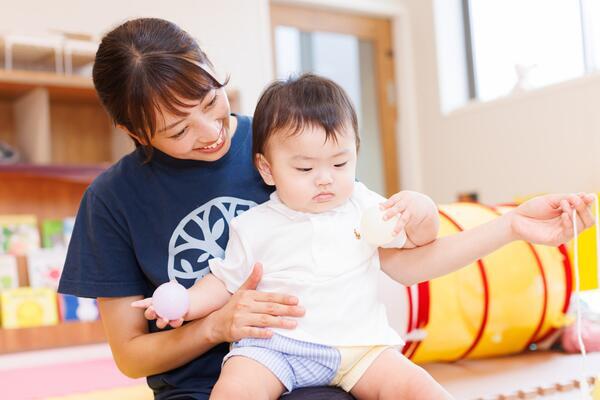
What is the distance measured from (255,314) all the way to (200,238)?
19 centimetres

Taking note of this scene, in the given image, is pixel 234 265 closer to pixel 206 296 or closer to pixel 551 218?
pixel 206 296

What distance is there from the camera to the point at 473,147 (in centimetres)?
406

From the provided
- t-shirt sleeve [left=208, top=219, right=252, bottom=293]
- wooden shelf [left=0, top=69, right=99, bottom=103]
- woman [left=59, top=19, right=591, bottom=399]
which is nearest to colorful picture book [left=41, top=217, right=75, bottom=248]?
wooden shelf [left=0, top=69, right=99, bottom=103]

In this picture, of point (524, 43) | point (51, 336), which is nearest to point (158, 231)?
point (51, 336)

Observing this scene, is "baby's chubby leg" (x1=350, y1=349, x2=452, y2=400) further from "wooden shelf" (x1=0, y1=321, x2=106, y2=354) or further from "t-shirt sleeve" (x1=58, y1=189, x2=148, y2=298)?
"wooden shelf" (x1=0, y1=321, x2=106, y2=354)

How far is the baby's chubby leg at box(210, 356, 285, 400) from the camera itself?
0.91m

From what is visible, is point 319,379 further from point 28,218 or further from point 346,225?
point 28,218

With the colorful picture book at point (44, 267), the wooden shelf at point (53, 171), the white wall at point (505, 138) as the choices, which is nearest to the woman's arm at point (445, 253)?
the wooden shelf at point (53, 171)

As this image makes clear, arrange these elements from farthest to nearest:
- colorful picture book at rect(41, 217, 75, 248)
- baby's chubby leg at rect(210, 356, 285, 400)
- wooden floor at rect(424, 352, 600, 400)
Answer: colorful picture book at rect(41, 217, 75, 248) < wooden floor at rect(424, 352, 600, 400) < baby's chubby leg at rect(210, 356, 285, 400)

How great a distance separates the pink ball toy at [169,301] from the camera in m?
0.94

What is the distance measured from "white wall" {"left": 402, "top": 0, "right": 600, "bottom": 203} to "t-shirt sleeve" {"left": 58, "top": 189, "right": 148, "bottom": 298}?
2.77 m

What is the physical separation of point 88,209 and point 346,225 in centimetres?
40

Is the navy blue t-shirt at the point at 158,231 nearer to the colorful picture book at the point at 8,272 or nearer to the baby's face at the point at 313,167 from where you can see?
the baby's face at the point at 313,167

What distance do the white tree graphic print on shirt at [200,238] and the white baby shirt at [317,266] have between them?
0.03 metres
